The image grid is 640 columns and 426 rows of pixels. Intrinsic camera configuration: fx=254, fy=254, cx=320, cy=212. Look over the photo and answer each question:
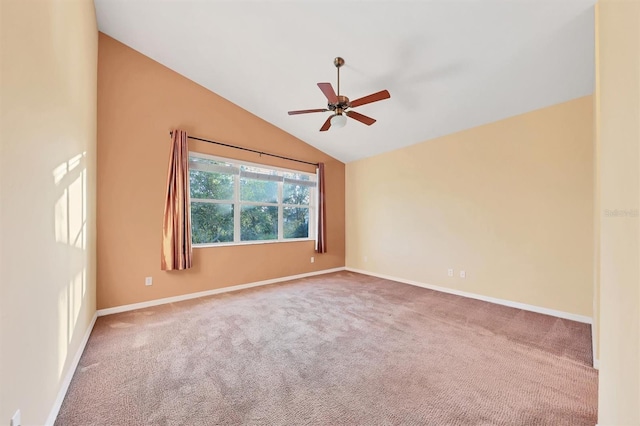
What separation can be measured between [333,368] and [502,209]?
326 centimetres

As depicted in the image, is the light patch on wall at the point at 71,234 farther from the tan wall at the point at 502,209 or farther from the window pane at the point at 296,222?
the tan wall at the point at 502,209

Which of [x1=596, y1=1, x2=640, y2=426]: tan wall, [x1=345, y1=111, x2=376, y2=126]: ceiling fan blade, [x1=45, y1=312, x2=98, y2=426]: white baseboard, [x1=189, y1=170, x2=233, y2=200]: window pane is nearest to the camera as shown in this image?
[x1=596, y1=1, x2=640, y2=426]: tan wall

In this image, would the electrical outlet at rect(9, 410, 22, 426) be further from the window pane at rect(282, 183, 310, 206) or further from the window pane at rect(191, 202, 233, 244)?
the window pane at rect(282, 183, 310, 206)

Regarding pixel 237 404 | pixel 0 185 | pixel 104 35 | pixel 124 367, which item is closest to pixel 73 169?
pixel 0 185

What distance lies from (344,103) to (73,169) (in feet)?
8.42

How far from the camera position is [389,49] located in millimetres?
2752

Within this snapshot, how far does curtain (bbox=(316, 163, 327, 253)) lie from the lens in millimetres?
5525

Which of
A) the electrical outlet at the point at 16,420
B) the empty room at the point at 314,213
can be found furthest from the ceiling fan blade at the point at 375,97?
the electrical outlet at the point at 16,420


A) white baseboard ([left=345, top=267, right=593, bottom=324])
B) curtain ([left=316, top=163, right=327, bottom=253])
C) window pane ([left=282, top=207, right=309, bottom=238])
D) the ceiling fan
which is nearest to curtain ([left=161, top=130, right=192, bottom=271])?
window pane ([left=282, top=207, right=309, bottom=238])

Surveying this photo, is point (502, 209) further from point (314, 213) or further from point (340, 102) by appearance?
point (314, 213)

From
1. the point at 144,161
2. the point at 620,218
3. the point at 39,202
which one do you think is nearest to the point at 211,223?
the point at 144,161

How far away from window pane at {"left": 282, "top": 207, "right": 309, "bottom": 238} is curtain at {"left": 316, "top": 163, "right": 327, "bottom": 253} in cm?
31

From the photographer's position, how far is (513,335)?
2676 mm

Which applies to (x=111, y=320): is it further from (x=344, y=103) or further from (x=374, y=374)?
(x=344, y=103)
